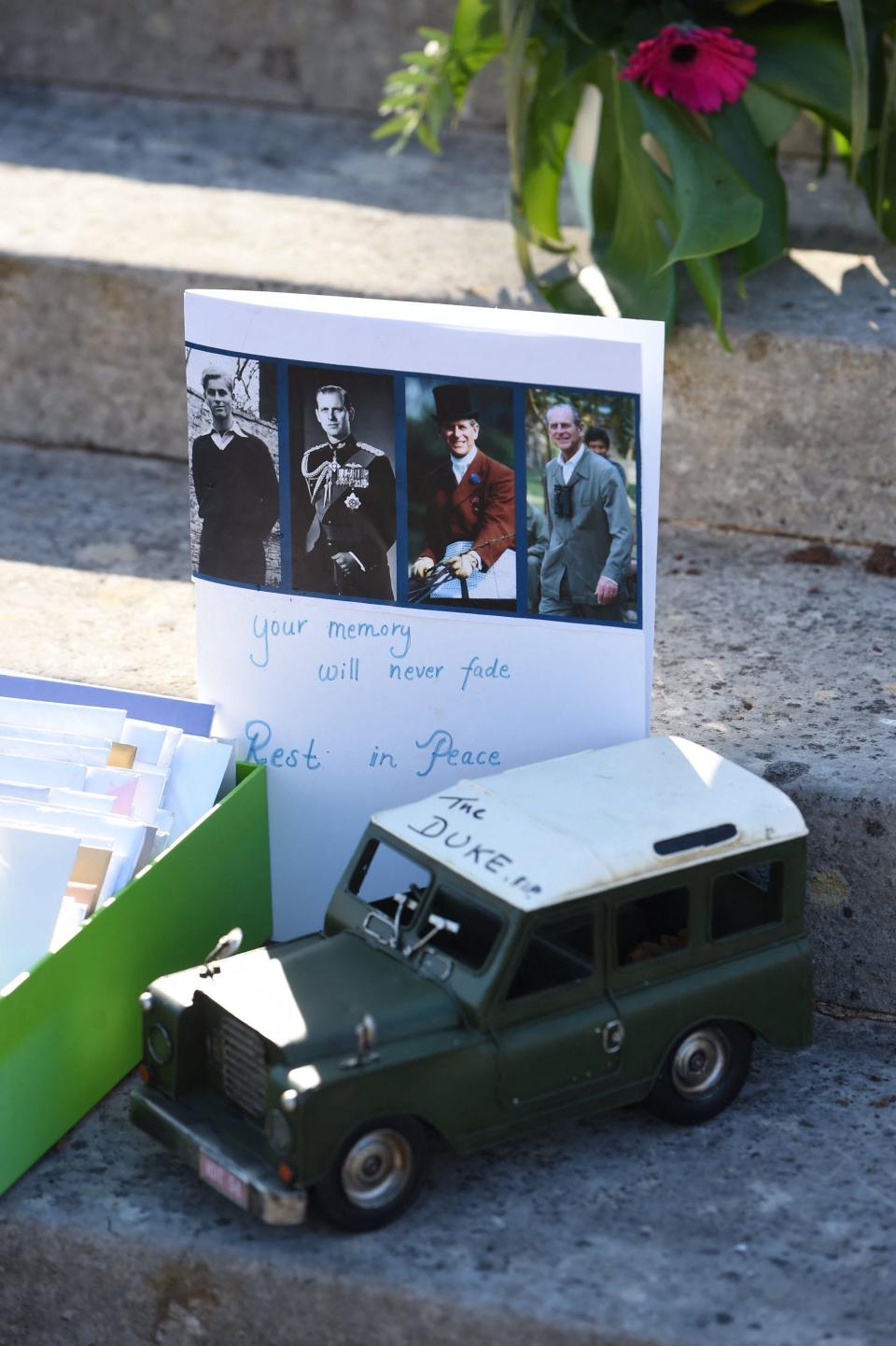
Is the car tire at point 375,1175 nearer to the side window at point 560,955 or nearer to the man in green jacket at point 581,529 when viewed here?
the side window at point 560,955

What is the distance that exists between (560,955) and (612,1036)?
7cm

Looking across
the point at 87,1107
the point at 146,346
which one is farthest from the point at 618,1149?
the point at 146,346

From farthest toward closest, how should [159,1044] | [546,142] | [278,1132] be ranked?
1. [546,142]
2. [159,1044]
3. [278,1132]

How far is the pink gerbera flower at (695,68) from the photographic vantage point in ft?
5.61

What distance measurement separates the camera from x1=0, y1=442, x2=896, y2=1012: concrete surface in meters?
Result: 1.39

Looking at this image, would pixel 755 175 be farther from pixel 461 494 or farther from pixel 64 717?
pixel 64 717

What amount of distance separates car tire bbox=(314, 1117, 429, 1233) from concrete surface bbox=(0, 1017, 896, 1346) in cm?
2

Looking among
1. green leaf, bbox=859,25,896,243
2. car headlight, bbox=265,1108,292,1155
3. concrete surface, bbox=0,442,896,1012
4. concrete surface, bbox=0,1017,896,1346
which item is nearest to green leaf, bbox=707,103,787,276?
green leaf, bbox=859,25,896,243

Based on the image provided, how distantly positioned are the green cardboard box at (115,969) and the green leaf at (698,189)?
0.69 metres

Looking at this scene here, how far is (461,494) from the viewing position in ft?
4.38

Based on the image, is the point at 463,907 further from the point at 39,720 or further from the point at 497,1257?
the point at 39,720

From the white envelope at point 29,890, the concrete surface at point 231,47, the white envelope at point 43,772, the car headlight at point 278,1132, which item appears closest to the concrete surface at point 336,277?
the concrete surface at point 231,47

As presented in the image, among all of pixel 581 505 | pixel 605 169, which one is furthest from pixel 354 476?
pixel 605 169

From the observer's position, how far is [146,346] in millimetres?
2025
